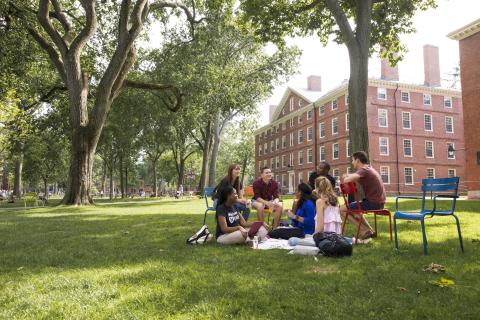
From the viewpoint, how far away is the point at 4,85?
21812 mm

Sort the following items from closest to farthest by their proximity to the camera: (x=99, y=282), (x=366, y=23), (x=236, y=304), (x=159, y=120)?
(x=236, y=304)
(x=99, y=282)
(x=366, y=23)
(x=159, y=120)

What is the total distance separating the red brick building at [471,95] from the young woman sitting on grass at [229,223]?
25.0 meters

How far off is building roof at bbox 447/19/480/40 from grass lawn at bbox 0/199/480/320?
25.5 meters

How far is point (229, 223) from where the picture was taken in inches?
281

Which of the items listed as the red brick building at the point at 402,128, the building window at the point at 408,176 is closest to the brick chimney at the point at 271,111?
the red brick building at the point at 402,128

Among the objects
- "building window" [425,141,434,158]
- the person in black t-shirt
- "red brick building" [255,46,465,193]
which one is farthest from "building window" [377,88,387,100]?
the person in black t-shirt

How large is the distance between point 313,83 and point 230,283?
5217 centimetres

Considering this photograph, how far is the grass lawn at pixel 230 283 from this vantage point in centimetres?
325

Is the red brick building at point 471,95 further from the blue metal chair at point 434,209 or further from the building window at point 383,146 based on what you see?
the blue metal chair at point 434,209

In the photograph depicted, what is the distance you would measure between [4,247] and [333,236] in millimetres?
5815

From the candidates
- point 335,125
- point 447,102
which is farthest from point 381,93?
point 447,102

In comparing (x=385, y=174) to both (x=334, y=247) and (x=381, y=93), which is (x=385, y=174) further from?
(x=334, y=247)

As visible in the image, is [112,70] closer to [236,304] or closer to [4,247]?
[4,247]

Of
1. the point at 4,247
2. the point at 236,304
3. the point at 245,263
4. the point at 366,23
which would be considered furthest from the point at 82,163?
the point at 236,304
